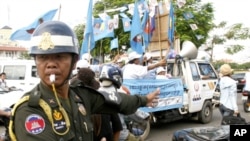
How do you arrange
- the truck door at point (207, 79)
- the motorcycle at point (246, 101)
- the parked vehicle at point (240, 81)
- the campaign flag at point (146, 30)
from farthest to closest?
the parked vehicle at point (240, 81) → the motorcycle at point (246, 101) → the campaign flag at point (146, 30) → the truck door at point (207, 79)

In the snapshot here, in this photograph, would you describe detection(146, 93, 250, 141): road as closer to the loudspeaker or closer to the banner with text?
the banner with text

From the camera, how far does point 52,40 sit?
1.47 metres

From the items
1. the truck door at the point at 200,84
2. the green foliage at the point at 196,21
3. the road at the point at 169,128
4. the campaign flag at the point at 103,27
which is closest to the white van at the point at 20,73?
the campaign flag at the point at 103,27

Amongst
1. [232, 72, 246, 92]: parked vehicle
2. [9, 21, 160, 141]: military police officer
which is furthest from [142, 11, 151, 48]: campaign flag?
[232, 72, 246, 92]: parked vehicle

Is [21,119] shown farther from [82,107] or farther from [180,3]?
[180,3]

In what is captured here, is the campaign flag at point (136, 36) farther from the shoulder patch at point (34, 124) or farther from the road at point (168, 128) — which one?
the shoulder patch at point (34, 124)

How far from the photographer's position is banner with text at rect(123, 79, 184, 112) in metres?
6.22

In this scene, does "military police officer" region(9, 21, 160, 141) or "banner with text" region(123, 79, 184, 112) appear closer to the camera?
"military police officer" region(9, 21, 160, 141)

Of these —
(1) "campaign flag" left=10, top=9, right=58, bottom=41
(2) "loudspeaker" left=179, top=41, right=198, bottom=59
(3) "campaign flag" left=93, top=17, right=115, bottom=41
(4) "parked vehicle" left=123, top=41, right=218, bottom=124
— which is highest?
(3) "campaign flag" left=93, top=17, right=115, bottom=41

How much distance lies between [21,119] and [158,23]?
9267 millimetres

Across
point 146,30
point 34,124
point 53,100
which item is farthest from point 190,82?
point 34,124

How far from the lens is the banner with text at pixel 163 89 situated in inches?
245

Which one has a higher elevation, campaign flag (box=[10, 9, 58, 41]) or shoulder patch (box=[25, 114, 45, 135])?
campaign flag (box=[10, 9, 58, 41])

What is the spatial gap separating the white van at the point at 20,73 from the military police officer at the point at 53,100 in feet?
31.5
